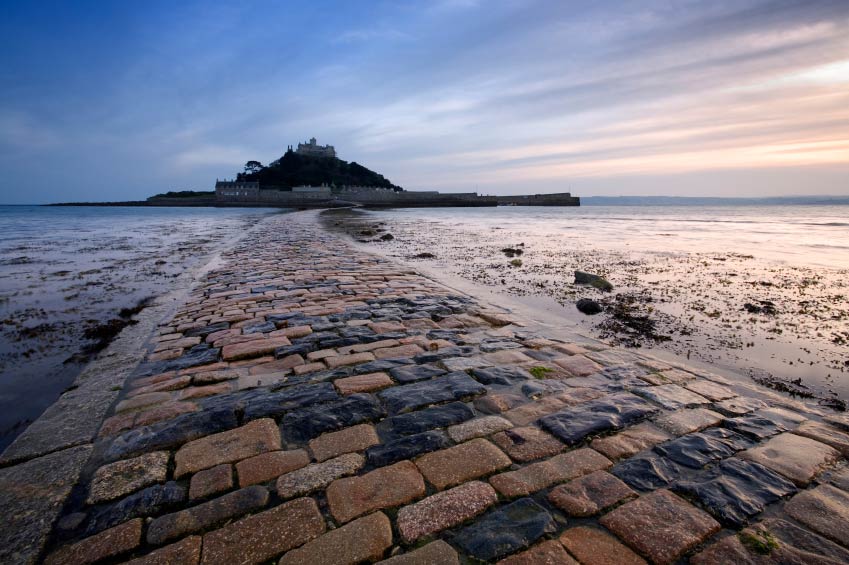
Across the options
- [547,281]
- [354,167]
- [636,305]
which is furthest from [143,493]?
[354,167]

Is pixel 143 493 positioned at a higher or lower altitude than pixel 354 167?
lower

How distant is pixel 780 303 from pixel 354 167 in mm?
132738

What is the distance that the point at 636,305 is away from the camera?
5863 mm

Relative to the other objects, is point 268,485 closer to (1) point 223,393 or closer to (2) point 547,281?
(1) point 223,393

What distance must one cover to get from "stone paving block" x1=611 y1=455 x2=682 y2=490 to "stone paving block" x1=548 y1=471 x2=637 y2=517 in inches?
2.7

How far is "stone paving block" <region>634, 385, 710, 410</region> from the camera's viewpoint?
278 cm

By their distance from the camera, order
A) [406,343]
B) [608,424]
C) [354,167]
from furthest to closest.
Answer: [354,167] → [406,343] → [608,424]

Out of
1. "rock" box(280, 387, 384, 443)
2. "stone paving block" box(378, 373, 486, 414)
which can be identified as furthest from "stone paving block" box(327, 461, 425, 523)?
"stone paving block" box(378, 373, 486, 414)

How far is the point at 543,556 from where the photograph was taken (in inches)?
61.1

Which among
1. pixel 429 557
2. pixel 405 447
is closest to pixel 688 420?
pixel 405 447

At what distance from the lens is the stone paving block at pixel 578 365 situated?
3.33 meters

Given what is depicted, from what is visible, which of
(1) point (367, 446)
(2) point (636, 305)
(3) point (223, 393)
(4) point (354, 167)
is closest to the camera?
(1) point (367, 446)

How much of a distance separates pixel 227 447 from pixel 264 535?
2.57 ft

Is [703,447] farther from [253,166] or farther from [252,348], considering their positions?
[253,166]
